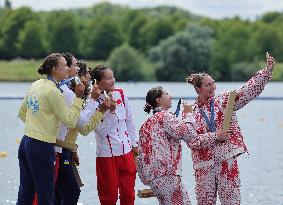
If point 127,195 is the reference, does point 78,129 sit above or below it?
above

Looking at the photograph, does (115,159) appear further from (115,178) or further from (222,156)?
(222,156)

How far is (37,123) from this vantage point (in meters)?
8.44

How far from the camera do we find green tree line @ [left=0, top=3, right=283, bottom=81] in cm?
10144

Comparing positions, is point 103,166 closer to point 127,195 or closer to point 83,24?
point 127,195

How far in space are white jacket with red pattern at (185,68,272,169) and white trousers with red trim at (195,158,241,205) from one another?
0.06m

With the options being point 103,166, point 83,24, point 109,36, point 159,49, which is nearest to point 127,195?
point 103,166

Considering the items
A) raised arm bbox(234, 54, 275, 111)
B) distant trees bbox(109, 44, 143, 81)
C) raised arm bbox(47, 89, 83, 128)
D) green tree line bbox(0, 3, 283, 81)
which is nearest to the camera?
raised arm bbox(47, 89, 83, 128)

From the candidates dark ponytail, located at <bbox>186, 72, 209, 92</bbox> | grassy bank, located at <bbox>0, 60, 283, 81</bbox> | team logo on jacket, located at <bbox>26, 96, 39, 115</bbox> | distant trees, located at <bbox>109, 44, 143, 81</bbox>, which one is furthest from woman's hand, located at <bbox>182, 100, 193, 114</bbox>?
grassy bank, located at <bbox>0, 60, 283, 81</bbox>

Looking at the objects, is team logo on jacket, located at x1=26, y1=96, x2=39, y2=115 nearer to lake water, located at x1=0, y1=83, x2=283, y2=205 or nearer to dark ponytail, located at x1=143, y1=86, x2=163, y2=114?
dark ponytail, located at x1=143, y1=86, x2=163, y2=114

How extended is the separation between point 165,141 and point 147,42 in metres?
124

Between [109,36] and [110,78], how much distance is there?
12705 centimetres

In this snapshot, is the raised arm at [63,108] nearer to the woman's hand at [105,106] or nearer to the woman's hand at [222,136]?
the woman's hand at [105,106]

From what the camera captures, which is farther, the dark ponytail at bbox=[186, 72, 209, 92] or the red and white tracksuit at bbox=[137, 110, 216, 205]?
the dark ponytail at bbox=[186, 72, 209, 92]

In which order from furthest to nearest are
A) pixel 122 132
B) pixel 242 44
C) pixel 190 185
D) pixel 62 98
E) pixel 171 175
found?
pixel 242 44 → pixel 190 185 → pixel 122 132 → pixel 171 175 → pixel 62 98
